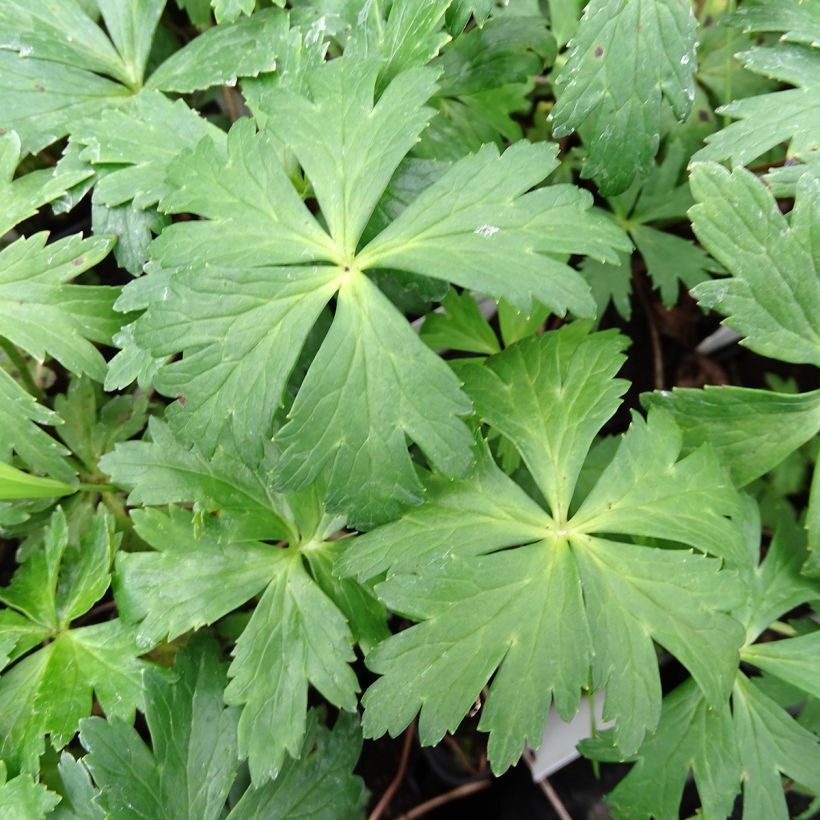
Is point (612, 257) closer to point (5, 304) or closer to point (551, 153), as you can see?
point (551, 153)

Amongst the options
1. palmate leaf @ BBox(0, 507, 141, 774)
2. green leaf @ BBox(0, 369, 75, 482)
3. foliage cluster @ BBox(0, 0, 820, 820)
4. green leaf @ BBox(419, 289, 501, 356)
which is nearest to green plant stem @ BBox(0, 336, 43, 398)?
foliage cluster @ BBox(0, 0, 820, 820)

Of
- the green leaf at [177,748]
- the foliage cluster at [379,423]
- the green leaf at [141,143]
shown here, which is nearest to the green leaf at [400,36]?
the foliage cluster at [379,423]

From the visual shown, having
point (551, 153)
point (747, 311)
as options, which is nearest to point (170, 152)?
point (551, 153)

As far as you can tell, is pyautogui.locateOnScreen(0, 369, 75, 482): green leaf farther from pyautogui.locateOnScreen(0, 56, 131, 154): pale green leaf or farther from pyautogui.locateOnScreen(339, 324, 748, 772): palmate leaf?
pyautogui.locateOnScreen(339, 324, 748, 772): palmate leaf

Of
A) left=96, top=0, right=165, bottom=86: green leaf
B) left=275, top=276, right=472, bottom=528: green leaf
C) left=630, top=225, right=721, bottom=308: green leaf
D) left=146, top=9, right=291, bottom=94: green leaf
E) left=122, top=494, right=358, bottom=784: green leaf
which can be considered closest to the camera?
left=275, top=276, right=472, bottom=528: green leaf

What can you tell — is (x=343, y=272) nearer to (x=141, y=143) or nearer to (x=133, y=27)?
(x=141, y=143)

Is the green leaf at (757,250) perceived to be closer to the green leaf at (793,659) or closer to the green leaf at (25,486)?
the green leaf at (793,659)

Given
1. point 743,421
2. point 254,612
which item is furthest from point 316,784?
point 743,421
